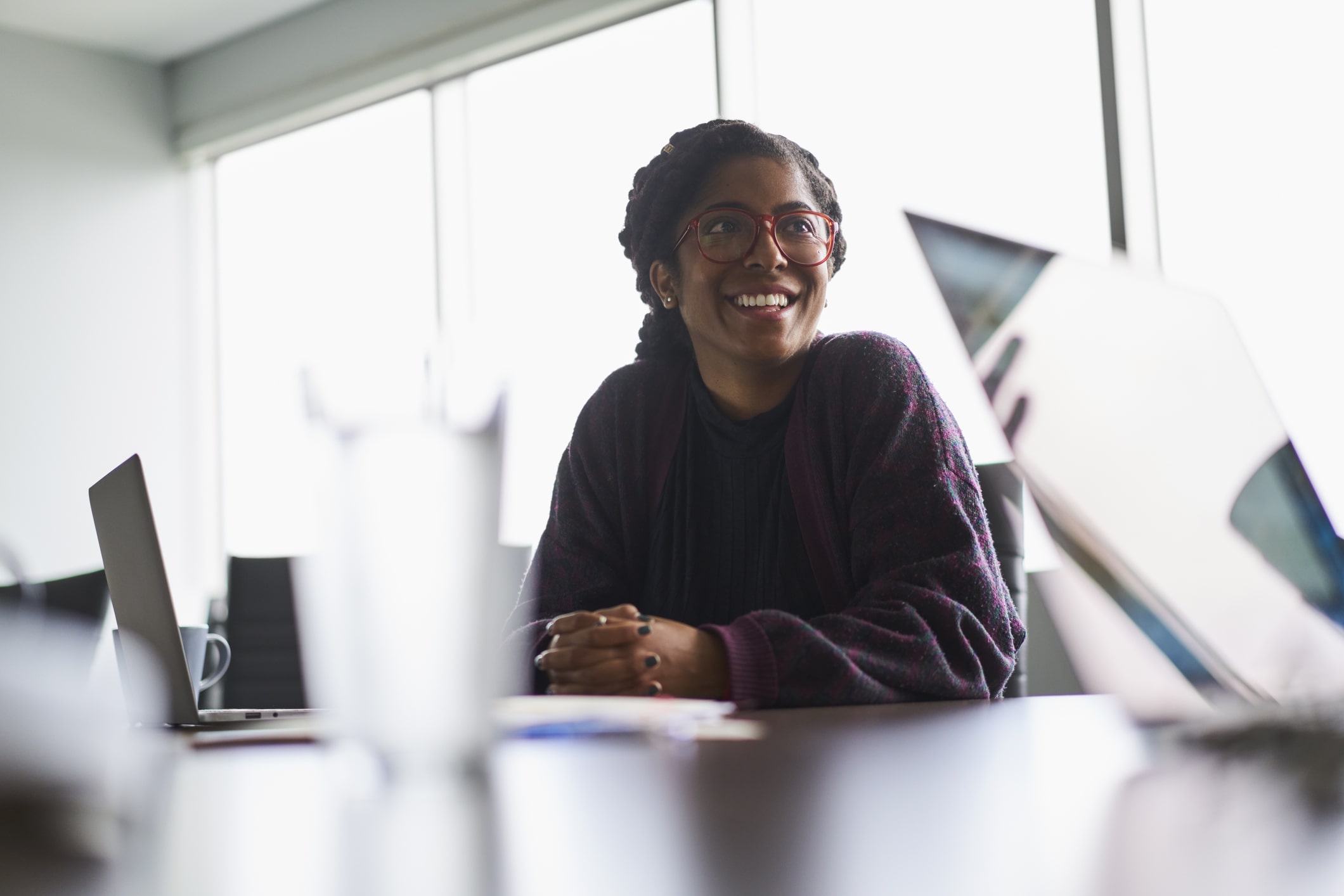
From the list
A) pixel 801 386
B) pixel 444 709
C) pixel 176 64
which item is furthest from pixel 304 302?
pixel 444 709

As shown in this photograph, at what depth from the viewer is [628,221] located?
5.74 ft

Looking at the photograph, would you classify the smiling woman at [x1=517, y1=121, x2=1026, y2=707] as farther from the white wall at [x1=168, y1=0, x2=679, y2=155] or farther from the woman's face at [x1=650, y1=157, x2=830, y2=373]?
the white wall at [x1=168, y1=0, x2=679, y2=155]

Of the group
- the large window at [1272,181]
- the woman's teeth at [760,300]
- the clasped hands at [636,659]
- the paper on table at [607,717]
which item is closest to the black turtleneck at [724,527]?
the woman's teeth at [760,300]

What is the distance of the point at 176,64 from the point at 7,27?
26.9 inches

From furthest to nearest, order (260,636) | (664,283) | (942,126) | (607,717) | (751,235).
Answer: (942,126) < (260,636) < (664,283) < (751,235) < (607,717)

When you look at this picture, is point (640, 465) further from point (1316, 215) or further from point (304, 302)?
point (304, 302)

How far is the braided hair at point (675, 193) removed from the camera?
1.57 meters

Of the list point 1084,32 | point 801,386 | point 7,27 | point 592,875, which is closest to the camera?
point 592,875

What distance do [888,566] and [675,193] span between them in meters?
0.66

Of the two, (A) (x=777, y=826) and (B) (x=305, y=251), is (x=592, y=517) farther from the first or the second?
(B) (x=305, y=251)

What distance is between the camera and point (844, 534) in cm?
133

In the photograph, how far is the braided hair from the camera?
1.57 meters

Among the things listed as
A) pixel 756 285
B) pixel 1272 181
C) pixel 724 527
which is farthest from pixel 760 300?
pixel 1272 181

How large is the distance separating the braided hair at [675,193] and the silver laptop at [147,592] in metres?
0.83
